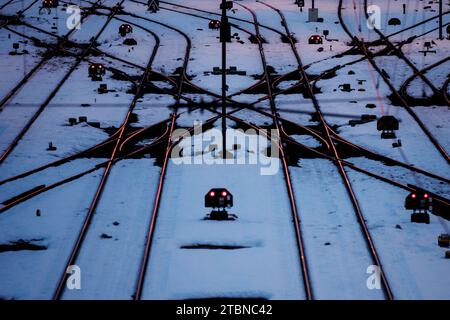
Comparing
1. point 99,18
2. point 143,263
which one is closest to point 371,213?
point 143,263

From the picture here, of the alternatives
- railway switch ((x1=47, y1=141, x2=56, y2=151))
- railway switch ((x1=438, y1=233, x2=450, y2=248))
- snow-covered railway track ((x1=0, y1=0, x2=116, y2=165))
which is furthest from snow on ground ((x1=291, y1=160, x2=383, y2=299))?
snow-covered railway track ((x1=0, y1=0, x2=116, y2=165))

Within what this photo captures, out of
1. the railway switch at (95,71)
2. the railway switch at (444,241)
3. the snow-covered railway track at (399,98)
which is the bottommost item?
the snow-covered railway track at (399,98)

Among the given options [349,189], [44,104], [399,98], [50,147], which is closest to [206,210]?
[349,189]

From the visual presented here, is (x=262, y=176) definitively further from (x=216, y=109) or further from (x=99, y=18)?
(x=99, y=18)

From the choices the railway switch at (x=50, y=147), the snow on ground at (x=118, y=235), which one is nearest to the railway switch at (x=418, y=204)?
the snow on ground at (x=118, y=235)

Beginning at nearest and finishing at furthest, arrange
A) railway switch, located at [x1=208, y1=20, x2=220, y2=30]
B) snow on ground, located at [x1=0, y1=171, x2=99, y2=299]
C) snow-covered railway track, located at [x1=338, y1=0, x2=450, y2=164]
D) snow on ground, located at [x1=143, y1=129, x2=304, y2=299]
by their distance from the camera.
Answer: snow on ground, located at [x1=143, y1=129, x2=304, y2=299], snow on ground, located at [x1=0, y1=171, x2=99, y2=299], snow-covered railway track, located at [x1=338, y1=0, x2=450, y2=164], railway switch, located at [x1=208, y1=20, x2=220, y2=30]

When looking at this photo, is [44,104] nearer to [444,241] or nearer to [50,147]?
[50,147]

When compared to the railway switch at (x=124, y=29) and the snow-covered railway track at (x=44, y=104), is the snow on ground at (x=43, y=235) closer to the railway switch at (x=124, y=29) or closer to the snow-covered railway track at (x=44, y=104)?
the snow-covered railway track at (x=44, y=104)

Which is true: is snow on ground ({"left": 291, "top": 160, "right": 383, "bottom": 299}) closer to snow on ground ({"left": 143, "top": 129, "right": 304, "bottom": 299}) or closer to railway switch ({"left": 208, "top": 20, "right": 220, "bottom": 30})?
snow on ground ({"left": 143, "top": 129, "right": 304, "bottom": 299})

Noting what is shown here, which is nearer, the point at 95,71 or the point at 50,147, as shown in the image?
the point at 50,147

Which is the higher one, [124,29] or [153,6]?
[153,6]

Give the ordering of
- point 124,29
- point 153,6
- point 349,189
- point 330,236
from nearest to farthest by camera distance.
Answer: point 330,236
point 349,189
point 124,29
point 153,6
